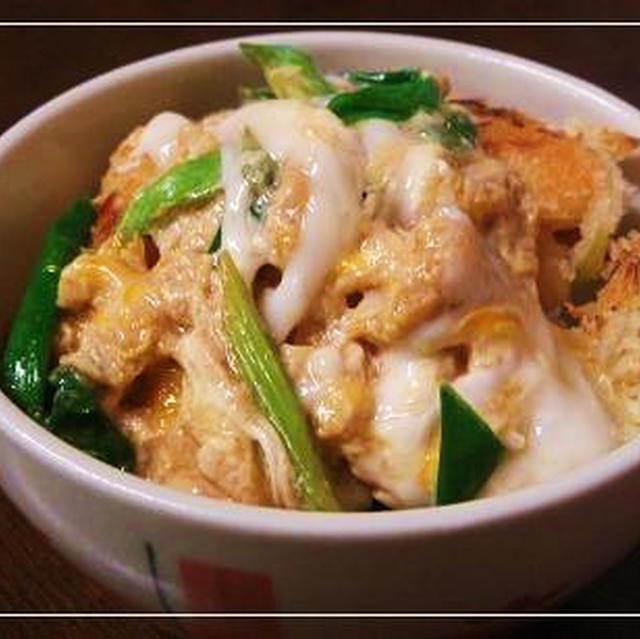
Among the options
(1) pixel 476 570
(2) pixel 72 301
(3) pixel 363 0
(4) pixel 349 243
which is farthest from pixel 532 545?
(3) pixel 363 0

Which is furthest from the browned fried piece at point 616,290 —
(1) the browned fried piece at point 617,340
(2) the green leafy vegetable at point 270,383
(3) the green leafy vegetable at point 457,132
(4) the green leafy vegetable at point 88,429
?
(4) the green leafy vegetable at point 88,429

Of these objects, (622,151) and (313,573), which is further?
(622,151)

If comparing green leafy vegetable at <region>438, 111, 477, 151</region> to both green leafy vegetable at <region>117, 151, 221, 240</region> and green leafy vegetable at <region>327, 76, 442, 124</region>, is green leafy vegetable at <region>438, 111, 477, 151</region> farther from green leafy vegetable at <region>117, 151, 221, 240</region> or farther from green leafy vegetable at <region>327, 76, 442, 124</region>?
green leafy vegetable at <region>117, 151, 221, 240</region>

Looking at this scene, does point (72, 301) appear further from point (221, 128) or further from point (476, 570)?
point (476, 570)

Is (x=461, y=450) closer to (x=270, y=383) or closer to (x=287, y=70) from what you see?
(x=270, y=383)

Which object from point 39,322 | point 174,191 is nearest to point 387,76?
point 174,191
